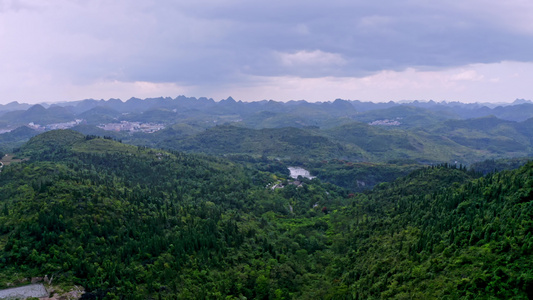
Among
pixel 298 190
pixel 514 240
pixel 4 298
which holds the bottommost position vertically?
pixel 298 190

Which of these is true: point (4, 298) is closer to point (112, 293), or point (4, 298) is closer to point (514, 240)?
point (112, 293)

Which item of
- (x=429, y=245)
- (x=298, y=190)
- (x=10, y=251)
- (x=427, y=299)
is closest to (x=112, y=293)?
(x=10, y=251)

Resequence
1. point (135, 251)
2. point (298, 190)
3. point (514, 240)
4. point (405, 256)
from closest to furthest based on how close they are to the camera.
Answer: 1. point (514, 240)
2. point (405, 256)
3. point (135, 251)
4. point (298, 190)

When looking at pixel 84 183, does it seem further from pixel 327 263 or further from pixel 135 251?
pixel 327 263

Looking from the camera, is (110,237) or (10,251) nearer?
(10,251)

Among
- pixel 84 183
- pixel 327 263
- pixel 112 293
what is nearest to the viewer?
pixel 112 293

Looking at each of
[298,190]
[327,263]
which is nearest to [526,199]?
[327,263]

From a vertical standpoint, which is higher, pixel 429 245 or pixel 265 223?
pixel 429 245
